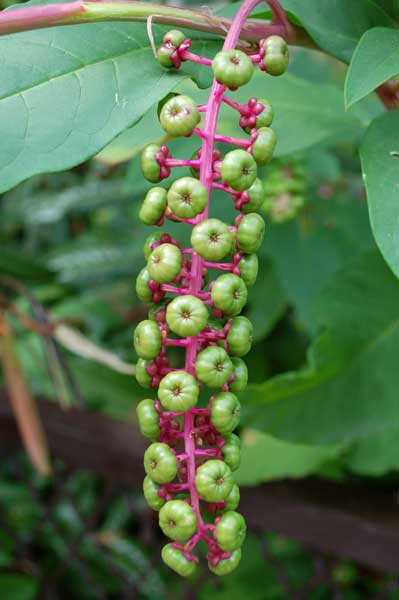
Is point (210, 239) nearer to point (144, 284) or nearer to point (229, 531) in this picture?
point (144, 284)

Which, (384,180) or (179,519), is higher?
(384,180)

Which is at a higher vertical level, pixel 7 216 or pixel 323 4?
pixel 323 4

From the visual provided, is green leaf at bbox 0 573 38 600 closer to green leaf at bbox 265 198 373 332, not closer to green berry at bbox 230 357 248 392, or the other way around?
green leaf at bbox 265 198 373 332

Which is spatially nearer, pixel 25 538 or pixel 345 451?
pixel 345 451

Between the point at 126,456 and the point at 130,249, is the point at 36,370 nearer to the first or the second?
the point at 130,249

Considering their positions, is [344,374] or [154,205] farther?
[344,374]

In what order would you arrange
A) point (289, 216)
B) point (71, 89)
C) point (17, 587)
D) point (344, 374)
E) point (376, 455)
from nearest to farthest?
point (71, 89)
point (344, 374)
point (376, 455)
point (289, 216)
point (17, 587)

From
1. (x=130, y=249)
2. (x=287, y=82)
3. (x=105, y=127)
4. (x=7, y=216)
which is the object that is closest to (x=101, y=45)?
(x=105, y=127)

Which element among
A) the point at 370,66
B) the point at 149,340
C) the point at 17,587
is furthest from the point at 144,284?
the point at 17,587
